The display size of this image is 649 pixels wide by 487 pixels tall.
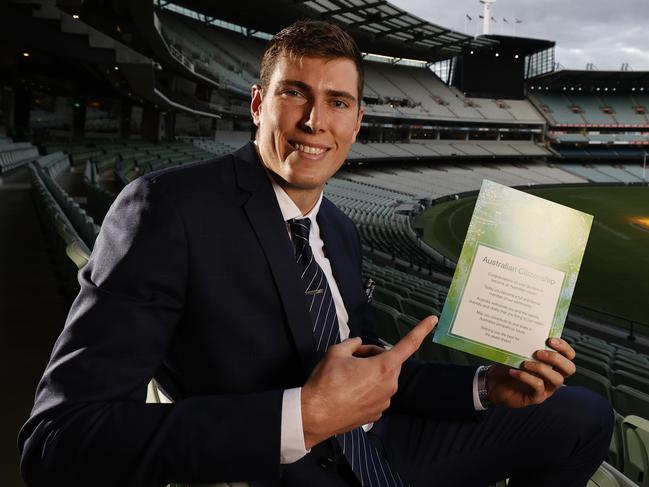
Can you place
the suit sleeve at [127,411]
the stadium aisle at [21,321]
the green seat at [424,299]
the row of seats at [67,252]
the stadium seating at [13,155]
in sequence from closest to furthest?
1. the suit sleeve at [127,411]
2. the stadium aisle at [21,321]
3. the row of seats at [67,252]
4. the green seat at [424,299]
5. the stadium seating at [13,155]

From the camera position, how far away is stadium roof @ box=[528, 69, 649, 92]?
195 feet

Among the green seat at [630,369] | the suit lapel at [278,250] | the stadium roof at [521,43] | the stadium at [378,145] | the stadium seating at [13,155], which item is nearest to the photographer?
the suit lapel at [278,250]

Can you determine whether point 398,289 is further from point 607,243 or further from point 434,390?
point 607,243

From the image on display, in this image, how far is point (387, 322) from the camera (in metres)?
5.41

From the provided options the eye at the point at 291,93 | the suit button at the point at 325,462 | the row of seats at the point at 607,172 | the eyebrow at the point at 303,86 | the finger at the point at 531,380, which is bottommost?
the suit button at the point at 325,462

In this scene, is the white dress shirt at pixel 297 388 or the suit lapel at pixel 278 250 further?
the suit lapel at pixel 278 250

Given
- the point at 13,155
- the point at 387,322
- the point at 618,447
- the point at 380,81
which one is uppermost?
the point at 380,81

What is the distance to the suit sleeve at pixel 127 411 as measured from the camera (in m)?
1.27

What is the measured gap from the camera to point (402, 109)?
5241cm

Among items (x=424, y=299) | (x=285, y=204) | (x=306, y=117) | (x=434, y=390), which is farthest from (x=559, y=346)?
(x=424, y=299)

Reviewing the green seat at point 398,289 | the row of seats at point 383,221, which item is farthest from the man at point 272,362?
the row of seats at point 383,221

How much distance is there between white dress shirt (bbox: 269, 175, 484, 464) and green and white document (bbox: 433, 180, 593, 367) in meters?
0.38

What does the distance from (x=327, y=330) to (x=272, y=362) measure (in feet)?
0.87

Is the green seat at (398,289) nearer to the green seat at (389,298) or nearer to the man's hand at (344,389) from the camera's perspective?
the green seat at (389,298)
